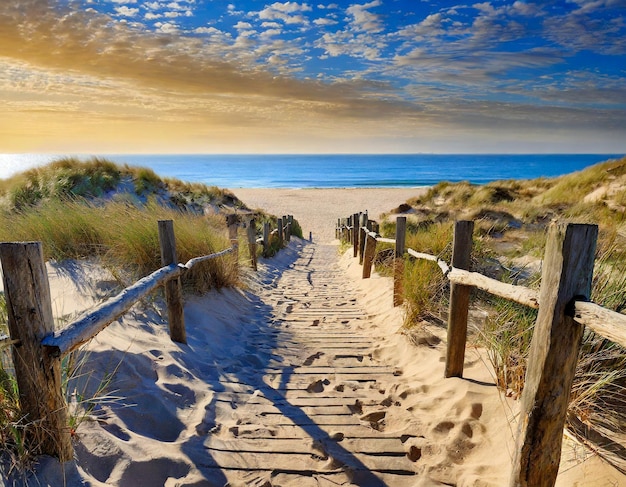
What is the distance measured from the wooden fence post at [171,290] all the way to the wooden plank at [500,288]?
2.59m

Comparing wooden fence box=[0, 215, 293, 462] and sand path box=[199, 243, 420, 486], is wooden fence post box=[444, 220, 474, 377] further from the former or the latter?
wooden fence box=[0, 215, 293, 462]

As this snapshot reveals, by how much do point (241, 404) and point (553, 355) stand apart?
232 centimetres

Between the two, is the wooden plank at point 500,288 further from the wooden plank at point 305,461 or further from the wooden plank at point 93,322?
the wooden plank at point 93,322

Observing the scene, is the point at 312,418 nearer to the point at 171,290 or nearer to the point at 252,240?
the point at 171,290

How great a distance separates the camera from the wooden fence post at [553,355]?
187cm

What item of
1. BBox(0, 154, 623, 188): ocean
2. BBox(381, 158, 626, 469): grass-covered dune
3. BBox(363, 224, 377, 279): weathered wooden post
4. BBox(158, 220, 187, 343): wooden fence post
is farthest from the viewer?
BBox(0, 154, 623, 188): ocean

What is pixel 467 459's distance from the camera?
2623 mm

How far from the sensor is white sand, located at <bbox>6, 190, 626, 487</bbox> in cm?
238

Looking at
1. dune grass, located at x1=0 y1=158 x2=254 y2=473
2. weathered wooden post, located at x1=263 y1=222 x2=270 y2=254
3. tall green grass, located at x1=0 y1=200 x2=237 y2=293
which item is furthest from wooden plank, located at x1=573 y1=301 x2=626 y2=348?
weathered wooden post, located at x1=263 y1=222 x2=270 y2=254

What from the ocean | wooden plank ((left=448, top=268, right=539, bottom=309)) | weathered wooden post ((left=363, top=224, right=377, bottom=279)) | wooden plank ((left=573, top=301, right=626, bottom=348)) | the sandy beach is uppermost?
the ocean

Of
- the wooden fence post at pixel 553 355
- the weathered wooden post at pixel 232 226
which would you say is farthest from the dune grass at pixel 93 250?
the wooden fence post at pixel 553 355

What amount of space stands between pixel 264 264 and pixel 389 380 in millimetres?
6881

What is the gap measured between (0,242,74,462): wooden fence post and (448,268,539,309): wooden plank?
8.09ft

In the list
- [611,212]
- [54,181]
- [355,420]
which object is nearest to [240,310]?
[355,420]
